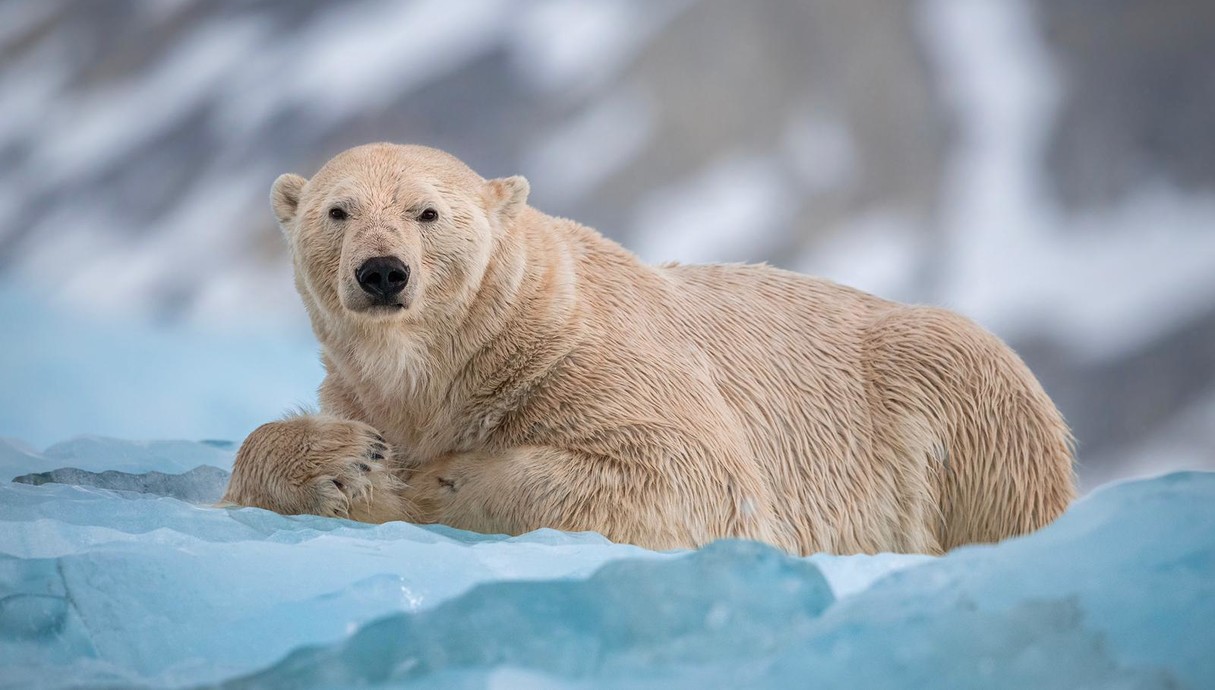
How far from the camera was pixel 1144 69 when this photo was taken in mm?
8711

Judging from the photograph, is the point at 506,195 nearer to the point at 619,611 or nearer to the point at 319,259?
the point at 319,259

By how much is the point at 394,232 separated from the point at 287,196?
2.19 ft

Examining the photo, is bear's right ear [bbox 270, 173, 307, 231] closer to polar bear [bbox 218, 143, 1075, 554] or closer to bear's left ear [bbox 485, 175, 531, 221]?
polar bear [bbox 218, 143, 1075, 554]

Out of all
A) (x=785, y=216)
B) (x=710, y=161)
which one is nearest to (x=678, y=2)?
(x=710, y=161)

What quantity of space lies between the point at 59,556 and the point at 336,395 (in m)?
1.25

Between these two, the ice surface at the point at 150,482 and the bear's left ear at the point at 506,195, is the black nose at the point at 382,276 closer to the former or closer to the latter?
the bear's left ear at the point at 506,195

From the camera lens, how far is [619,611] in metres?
2.34

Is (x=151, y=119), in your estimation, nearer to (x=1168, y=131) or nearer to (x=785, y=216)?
(x=785, y=216)

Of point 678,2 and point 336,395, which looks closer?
point 336,395

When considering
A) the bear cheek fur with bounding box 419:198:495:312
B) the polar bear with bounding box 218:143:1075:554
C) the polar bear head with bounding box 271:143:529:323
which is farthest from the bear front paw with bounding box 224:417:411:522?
the bear cheek fur with bounding box 419:198:495:312

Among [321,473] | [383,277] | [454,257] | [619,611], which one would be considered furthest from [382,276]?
[619,611]

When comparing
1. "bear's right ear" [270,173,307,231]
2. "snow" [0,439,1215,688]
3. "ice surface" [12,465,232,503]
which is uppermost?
"bear's right ear" [270,173,307,231]

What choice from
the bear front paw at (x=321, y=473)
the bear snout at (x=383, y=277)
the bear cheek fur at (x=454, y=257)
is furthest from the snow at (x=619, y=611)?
the bear cheek fur at (x=454, y=257)

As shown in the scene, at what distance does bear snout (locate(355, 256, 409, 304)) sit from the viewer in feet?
10.1
